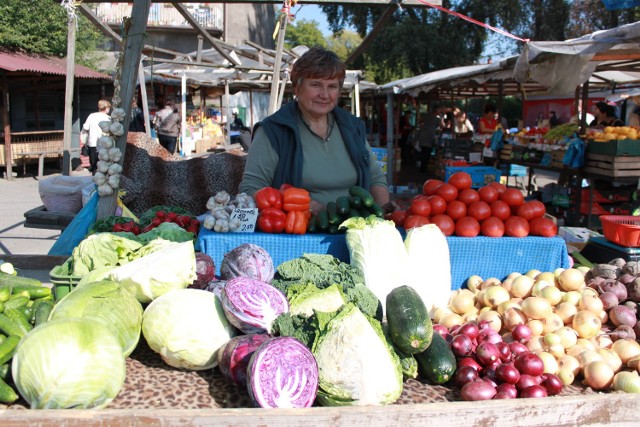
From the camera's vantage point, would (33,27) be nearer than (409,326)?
No

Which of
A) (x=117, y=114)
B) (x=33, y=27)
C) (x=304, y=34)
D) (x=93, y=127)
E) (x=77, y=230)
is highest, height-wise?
(x=304, y=34)

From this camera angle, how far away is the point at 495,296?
10.2ft

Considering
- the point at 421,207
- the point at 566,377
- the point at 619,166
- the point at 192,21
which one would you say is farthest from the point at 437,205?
the point at 619,166

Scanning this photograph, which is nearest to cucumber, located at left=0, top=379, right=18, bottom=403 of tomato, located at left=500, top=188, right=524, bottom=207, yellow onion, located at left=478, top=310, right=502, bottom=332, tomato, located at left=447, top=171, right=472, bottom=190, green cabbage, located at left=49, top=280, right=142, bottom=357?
green cabbage, located at left=49, top=280, right=142, bottom=357

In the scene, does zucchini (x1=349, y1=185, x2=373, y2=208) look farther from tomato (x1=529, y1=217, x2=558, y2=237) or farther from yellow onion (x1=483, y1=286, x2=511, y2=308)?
tomato (x1=529, y1=217, x2=558, y2=237)

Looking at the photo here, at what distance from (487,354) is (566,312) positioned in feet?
2.61

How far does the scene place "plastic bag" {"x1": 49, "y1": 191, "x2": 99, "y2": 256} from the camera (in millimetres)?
4469

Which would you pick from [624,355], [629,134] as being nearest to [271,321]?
[624,355]

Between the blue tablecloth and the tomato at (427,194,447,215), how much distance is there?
21 cm

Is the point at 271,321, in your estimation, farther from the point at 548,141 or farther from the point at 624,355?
the point at 548,141

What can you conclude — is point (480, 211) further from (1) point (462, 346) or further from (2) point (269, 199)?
(2) point (269, 199)

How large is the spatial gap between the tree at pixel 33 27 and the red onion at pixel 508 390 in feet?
60.9

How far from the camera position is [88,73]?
19.1 metres

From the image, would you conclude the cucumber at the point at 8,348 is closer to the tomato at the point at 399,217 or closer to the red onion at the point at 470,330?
the red onion at the point at 470,330
